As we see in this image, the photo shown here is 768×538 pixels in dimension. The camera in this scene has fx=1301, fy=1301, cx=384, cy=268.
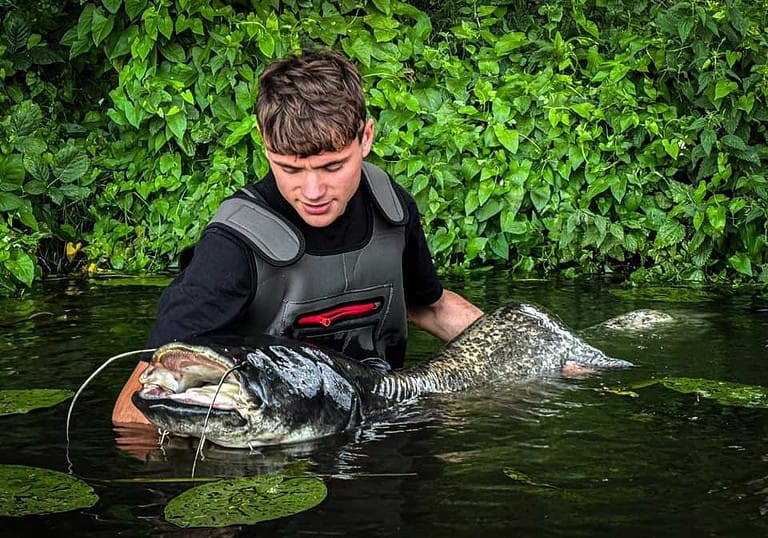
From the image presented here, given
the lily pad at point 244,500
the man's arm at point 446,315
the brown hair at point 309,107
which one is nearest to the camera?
the lily pad at point 244,500

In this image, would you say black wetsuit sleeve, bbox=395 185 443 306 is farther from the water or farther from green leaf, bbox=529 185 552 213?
green leaf, bbox=529 185 552 213

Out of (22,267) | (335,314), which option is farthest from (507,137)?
(335,314)

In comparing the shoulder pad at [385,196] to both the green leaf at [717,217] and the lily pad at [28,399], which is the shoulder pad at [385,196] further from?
the green leaf at [717,217]

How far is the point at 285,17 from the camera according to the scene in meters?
9.34

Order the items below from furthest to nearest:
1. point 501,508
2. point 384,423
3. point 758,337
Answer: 1. point 758,337
2. point 384,423
3. point 501,508

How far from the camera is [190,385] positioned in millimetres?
3928

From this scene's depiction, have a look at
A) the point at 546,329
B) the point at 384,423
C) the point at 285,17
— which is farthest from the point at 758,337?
the point at 285,17

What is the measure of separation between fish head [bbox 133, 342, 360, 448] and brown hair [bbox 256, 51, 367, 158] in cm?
68

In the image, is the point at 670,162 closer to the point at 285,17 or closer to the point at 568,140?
the point at 568,140

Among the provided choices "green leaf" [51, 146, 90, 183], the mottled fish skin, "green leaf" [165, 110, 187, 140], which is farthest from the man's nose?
"green leaf" [51, 146, 90, 183]

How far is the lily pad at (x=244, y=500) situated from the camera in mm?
3482

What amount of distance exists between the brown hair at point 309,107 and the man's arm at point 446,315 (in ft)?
3.98

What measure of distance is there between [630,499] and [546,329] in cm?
189

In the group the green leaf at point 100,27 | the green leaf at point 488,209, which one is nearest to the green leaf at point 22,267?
the green leaf at point 100,27
